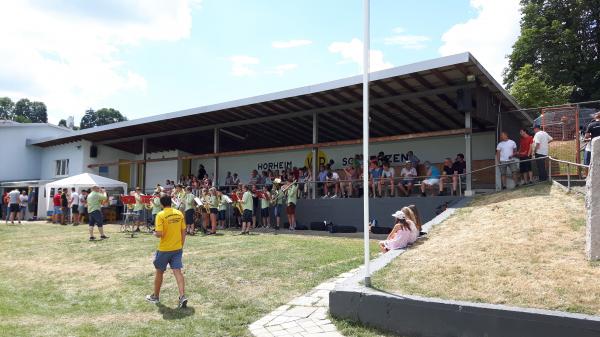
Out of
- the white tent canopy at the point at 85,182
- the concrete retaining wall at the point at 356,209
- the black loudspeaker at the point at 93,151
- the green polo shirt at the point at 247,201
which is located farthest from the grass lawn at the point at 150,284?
the black loudspeaker at the point at 93,151

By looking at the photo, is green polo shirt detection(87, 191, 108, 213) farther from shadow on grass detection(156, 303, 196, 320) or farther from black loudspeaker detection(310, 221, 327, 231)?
shadow on grass detection(156, 303, 196, 320)

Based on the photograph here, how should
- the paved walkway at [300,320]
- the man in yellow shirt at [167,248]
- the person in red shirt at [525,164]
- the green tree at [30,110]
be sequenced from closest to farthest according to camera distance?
1. the paved walkway at [300,320]
2. the man in yellow shirt at [167,248]
3. the person in red shirt at [525,164]
4. the green tree at [30,110]

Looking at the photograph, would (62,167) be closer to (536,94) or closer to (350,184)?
(350,184)

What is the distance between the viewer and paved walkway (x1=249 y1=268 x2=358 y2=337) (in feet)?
16.8

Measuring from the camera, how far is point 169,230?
22.3 ft

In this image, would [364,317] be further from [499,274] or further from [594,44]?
[594,44]

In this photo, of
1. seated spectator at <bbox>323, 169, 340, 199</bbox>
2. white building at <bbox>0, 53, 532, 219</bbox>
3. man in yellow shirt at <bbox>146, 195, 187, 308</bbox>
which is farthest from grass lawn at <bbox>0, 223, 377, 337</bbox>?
white building at <bbox>0, 53, 532, 219</bbox>

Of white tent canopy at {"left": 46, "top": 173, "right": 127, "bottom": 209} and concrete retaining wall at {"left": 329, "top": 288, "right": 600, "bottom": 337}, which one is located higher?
white tent canopy at {"left": 46, "top": 173, "right": 127, "bottom": 209}

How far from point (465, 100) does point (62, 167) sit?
24734 mm

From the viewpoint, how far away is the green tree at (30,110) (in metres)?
74.4

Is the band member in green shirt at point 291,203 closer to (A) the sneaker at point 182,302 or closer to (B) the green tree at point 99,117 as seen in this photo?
(A) the sneaker at point 182,302

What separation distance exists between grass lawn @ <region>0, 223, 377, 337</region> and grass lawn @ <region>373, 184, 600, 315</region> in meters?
1.78

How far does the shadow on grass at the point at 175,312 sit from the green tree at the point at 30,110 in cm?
7896

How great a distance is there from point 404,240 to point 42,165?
29.1m
